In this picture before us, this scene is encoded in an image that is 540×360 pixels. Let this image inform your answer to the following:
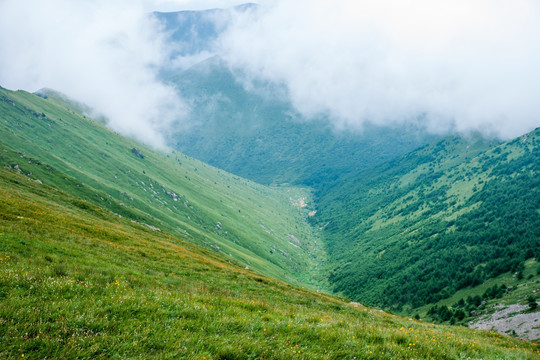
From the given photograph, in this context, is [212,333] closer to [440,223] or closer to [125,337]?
[125,337]

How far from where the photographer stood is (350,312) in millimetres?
27453

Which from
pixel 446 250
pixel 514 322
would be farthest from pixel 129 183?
pixel 446 250

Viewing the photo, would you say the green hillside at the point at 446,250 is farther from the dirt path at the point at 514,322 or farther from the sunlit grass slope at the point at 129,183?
the dirt path at the point at 514,322

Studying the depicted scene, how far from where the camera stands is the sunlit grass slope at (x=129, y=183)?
91050mm

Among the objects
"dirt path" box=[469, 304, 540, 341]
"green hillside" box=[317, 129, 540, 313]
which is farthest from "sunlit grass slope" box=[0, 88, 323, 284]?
"dirt path" box=[469, 304, 540, 341]

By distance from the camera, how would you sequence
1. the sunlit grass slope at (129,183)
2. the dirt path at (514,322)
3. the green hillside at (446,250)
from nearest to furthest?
the dirt path at (514,322) → the sunlit grass slope at (129,183) → the green hillside at (446,250)

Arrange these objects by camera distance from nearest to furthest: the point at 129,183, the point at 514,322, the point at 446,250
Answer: the point at 514,322, the point at 129,183, the point at 446,250

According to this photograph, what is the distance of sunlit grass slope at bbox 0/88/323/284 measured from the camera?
91.1 meters

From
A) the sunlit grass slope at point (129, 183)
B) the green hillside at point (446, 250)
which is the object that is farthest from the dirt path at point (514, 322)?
the sunlit grass slope at point (129, 183)

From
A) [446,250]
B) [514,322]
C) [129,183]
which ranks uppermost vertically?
[446,250]

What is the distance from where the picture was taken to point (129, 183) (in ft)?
431

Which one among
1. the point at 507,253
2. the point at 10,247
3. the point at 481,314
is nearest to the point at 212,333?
the point at 10,247

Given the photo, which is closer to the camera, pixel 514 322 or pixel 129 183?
pixel 514 322

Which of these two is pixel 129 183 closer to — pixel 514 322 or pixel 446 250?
pixel 514 322
